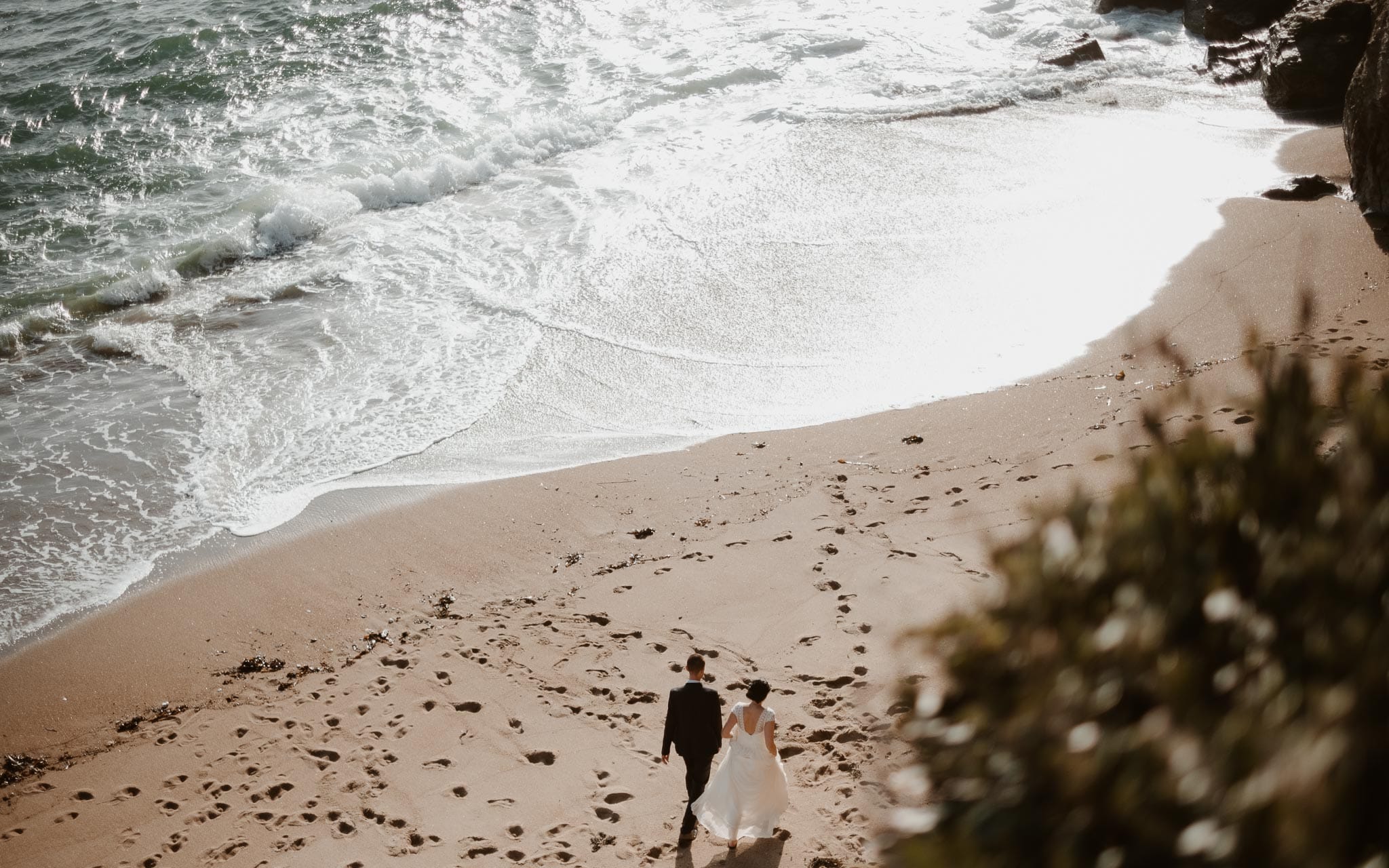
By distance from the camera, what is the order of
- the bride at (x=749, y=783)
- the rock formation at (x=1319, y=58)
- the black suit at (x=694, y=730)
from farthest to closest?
the rock formation at (x=1319, y=58)
the black suit at (x=694, y=730)
the bride at (x=749, y=783)

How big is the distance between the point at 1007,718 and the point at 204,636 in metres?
7.81

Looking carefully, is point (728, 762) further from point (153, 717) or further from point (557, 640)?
point (153, 717)

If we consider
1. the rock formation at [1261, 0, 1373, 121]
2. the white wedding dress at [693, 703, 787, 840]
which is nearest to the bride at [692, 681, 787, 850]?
the white wedding dress at [693, 703, 787, 840]

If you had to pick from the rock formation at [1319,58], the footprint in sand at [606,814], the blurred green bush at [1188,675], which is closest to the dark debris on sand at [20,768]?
the footprint in sand at [606,814]

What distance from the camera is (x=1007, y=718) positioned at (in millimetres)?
2316

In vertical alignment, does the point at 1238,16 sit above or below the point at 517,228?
above

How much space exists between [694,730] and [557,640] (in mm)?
2061

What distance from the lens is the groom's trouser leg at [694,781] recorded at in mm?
6340

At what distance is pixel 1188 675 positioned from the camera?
2066mm

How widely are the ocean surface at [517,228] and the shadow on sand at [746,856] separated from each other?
493cm

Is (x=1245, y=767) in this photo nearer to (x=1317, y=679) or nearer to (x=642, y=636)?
(x=1317, y=679)

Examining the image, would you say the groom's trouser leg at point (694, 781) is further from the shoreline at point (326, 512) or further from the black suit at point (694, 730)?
the shoreline at point (326, 512)

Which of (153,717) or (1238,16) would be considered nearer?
(153,717)

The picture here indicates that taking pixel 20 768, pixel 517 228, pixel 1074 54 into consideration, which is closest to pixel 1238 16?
pixel 1074 54
